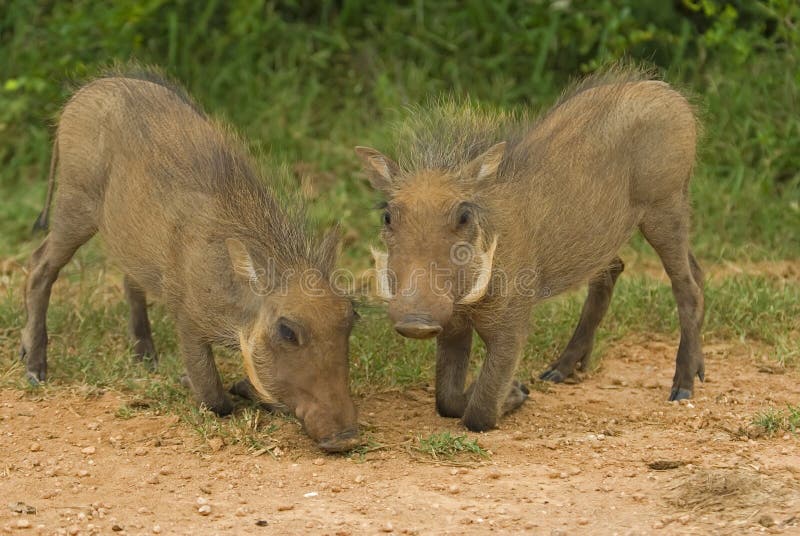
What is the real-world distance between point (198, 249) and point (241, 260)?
245 mm

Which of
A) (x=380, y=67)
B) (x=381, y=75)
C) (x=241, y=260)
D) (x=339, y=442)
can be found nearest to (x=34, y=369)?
(x=241, y=260)

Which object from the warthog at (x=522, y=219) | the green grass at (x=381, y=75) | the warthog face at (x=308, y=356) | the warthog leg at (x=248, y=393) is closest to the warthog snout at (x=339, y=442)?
the warthog face at (x=308, y=356)

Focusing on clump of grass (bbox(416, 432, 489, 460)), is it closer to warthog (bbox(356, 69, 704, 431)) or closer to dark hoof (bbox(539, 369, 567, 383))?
warthog (bbox(356, 69, 704, 431))

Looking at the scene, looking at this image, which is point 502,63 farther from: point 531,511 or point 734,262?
point 531,511

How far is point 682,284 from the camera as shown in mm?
5809

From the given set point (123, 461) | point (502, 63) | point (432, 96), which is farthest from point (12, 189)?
point (123, 461)

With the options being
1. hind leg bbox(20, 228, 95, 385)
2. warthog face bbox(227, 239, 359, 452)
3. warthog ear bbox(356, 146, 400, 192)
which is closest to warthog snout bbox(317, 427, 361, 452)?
warthog face bbox(227, 239, 359, 452)

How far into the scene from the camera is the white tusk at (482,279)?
16.0ft

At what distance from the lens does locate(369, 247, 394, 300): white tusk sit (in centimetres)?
484

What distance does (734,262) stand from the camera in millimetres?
7395

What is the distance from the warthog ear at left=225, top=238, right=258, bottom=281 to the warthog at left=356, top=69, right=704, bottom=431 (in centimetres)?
51

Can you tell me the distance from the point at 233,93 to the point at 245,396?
3454mm

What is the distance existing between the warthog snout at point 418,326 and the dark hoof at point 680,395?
1.54 meters

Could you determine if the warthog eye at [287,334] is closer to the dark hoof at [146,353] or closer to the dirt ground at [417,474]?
the dirt ground at [417,474]
